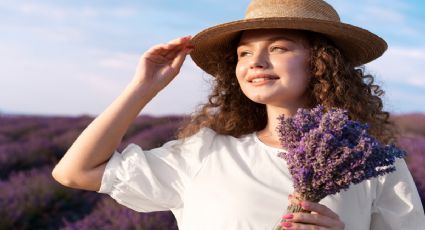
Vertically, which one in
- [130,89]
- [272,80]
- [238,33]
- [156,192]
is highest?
[238,33]

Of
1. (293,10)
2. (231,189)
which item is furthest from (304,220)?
(293,10)

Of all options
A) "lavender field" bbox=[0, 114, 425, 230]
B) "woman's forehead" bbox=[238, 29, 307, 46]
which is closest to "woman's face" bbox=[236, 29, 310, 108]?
"woman's forehead" bbox=[238, 29, 307, 46]

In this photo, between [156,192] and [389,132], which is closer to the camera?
[156,192]

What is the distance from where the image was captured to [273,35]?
2.37 m

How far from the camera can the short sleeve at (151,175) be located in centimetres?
237

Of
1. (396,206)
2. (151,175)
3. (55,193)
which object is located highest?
(396,206)

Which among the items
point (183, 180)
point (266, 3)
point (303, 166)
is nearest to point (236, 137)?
point (183, 180)

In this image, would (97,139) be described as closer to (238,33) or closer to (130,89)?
(130,89)

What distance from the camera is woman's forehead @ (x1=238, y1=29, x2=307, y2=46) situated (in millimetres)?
2375

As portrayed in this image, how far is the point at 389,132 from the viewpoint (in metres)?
2.67

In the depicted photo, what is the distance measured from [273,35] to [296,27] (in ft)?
0.27

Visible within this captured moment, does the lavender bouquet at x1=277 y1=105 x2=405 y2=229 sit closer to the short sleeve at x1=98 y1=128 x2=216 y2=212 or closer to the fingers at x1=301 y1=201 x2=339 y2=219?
the fingers at x1=301 y1=201 x2=339 y2=219

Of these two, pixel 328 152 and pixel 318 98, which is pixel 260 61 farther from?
pixel 328 152

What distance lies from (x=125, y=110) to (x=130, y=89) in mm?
90
